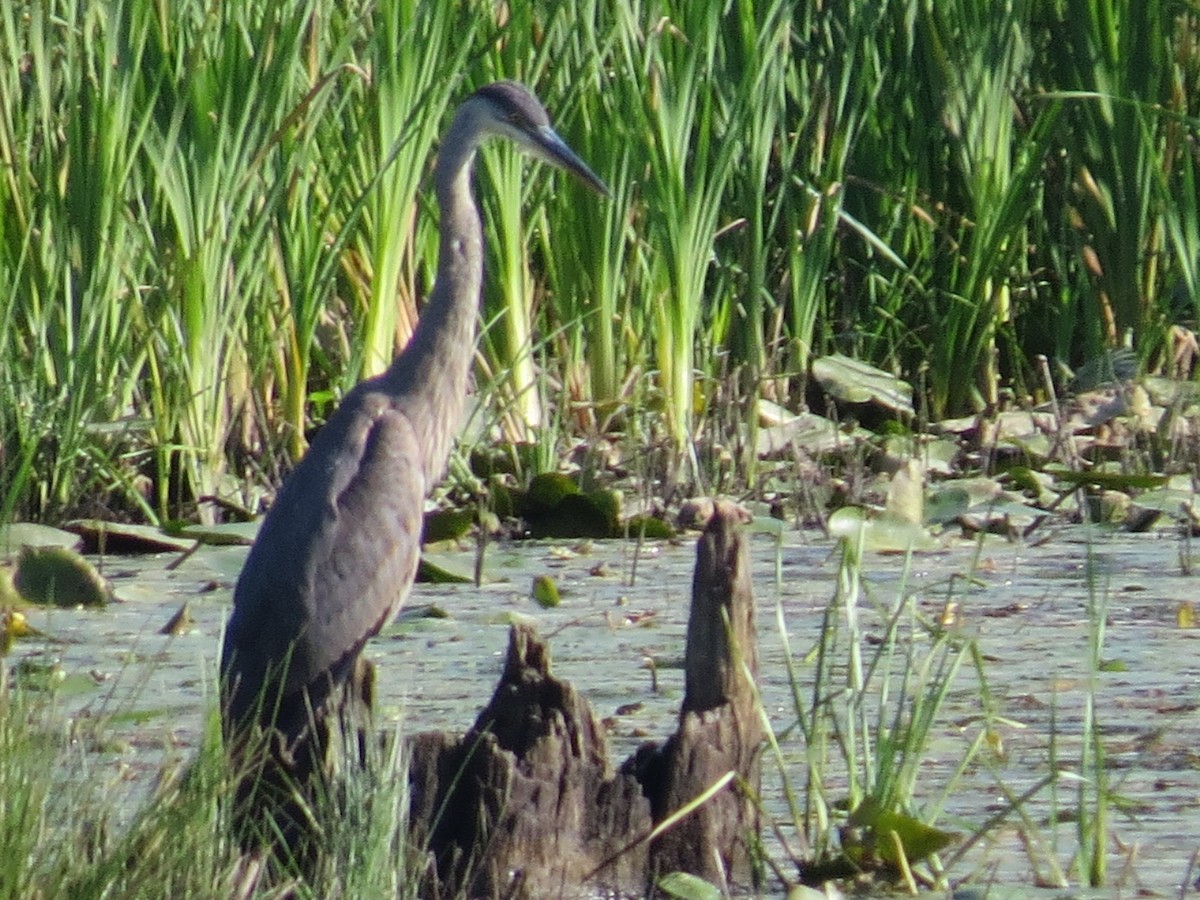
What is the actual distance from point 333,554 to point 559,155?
1.37 meters

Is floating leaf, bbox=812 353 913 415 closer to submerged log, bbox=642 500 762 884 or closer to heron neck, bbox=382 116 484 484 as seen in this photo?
heron neck, bbox=382 116 484 484

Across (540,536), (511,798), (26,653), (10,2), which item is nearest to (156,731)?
(26,653)

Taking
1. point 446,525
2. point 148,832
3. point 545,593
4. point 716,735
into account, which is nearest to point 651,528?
point 446,525

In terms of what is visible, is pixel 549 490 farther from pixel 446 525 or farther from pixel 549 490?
pixel 446 525

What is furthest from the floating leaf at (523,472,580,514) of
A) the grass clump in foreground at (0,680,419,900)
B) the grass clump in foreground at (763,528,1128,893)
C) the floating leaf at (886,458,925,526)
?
the grass clump in foreground at (0,680,419,900)

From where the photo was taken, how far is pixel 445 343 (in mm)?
4480

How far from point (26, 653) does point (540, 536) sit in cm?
167

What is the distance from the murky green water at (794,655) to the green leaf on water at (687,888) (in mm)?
361

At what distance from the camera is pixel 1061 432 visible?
20.5 ft

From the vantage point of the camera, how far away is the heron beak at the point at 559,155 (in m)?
5.02

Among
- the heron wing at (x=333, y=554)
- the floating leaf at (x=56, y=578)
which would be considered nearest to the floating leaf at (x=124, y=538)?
the floating leaf at (x=56, y=578)

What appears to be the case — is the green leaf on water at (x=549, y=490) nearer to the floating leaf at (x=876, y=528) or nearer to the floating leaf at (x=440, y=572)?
the floating leaf at (x=440, y=572)

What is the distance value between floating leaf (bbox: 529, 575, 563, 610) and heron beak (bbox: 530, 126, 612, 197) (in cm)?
92

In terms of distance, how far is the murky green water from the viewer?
3.45m
